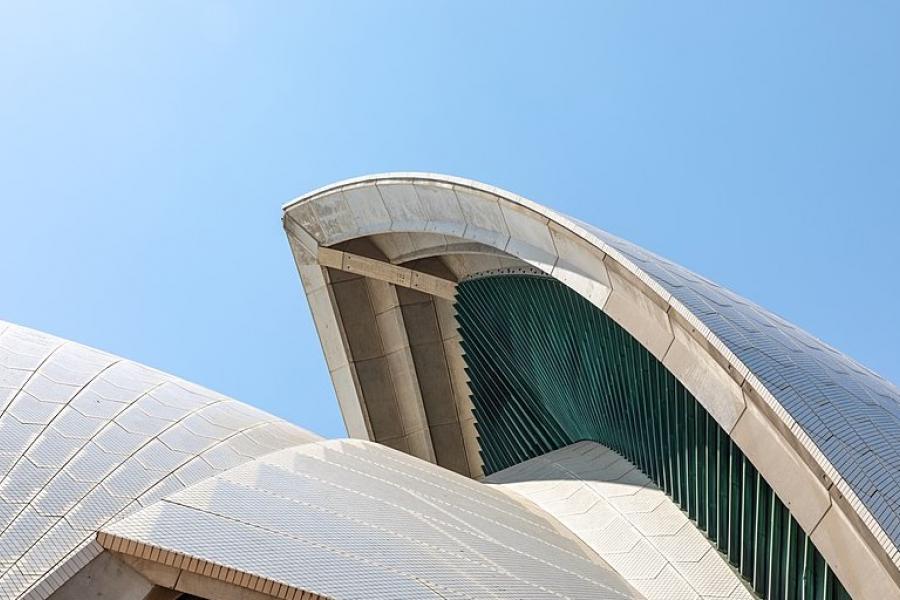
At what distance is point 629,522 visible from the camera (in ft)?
41.0

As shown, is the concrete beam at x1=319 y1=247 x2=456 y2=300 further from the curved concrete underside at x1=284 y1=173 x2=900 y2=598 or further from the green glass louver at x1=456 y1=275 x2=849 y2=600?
the green glass louver at x1=456 y1=275 x2=849 y2=600

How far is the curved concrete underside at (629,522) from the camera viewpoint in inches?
430

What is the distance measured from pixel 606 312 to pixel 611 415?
137 inches

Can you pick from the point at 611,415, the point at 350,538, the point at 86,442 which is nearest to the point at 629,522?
the point at 611,415

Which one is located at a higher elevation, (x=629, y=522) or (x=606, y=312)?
(x=606, y=312)

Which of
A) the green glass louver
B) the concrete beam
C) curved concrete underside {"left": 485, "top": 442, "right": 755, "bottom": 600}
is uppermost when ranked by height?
the concrete beam

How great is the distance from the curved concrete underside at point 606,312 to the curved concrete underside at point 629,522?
8.68ft

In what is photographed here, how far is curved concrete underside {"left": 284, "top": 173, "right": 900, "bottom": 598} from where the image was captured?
824 centimetres

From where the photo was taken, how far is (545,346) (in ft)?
52.5

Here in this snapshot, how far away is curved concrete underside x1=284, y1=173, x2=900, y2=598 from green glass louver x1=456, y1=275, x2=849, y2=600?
28.9 inches

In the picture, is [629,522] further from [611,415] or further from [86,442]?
[86,442]

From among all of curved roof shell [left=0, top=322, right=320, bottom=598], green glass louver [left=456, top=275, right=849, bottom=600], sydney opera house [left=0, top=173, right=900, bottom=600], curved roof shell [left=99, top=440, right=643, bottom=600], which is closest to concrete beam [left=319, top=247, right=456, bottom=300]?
green glass louver [left=456, top=275, right=849, bottom=600]

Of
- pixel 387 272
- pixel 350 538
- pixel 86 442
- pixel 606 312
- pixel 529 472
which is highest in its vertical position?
pixel 606 312

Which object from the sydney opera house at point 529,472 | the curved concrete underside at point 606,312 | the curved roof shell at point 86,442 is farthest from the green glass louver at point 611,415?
the curved roof shell at point 86,442
